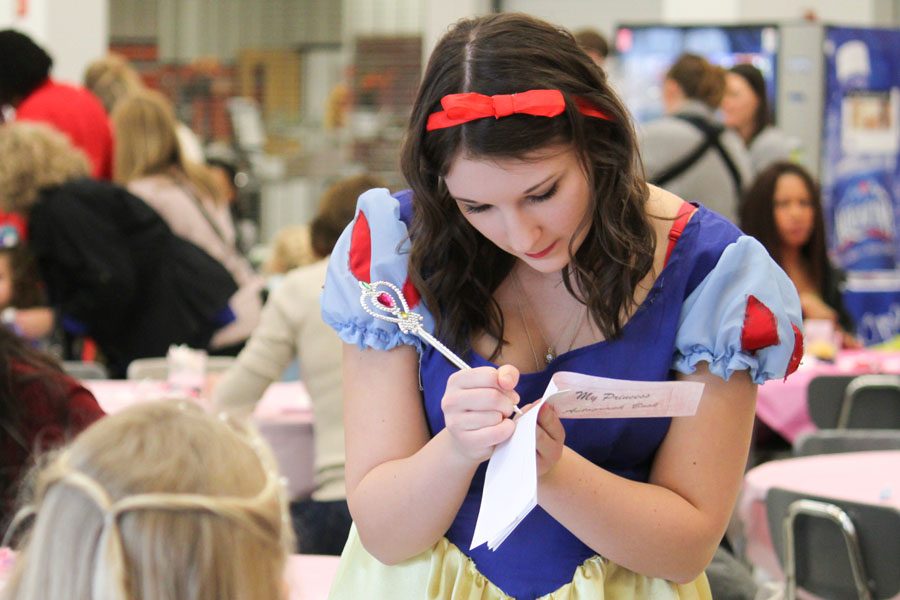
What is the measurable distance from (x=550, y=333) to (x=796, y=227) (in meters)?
3.78

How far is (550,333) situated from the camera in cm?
163

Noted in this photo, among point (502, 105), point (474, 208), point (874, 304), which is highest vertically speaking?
point (502, 105)

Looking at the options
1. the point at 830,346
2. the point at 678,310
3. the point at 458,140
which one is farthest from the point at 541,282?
the point at 830,346

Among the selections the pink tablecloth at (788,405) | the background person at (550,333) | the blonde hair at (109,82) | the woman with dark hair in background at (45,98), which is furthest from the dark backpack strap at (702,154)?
the background person at (550,333)

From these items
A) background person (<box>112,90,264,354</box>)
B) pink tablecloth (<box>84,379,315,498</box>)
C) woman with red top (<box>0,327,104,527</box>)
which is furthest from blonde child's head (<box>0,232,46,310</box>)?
woman with red top (<box>0,327,104,527</box>)

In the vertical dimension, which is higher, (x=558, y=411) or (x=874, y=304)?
(x=558, y=411)

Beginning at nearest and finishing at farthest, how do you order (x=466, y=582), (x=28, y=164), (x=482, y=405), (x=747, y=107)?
(x=482, y=405) → (x=466, y=582) → (x=28, y=164) → (x=747, y=107)

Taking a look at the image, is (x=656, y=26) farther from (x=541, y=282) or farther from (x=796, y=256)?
(x=541, y=282)

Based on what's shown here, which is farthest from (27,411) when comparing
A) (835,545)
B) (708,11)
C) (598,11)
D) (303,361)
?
(598,11)

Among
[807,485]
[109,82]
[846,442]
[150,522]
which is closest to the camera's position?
[150,522]

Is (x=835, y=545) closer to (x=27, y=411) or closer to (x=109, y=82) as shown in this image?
(x=27, y=411)

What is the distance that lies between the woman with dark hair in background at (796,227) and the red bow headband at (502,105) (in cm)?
384

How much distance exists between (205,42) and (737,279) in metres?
11.2

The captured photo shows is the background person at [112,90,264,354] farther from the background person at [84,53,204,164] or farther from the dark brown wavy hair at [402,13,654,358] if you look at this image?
the dark brown wavy hair at [402,13,654,358]
